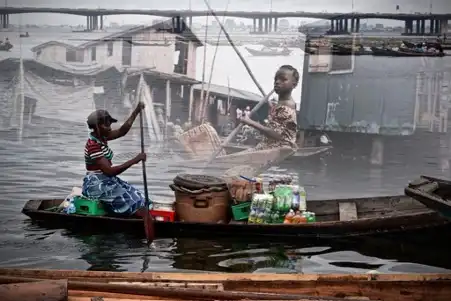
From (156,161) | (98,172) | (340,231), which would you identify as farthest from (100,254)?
(340,231)

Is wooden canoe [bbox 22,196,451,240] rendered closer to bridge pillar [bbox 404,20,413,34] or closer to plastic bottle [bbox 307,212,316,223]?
plastic bottle [bbox 307,212,316,223]

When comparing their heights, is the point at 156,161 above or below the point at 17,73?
below

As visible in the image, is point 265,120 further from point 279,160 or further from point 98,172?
point 98,172

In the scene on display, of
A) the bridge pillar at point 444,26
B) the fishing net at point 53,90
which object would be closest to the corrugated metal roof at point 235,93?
the fishing net at point 53,90

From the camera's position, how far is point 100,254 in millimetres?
→ 7645

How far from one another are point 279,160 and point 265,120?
0.55 meters

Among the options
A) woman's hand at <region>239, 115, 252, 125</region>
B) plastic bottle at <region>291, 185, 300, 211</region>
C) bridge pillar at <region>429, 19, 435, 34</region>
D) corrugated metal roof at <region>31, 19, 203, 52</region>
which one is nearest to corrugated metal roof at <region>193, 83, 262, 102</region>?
woman's hand at <region>239, 115, 252, 125</region>

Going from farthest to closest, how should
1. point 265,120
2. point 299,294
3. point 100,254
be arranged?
1. point 265,120
2. point 100,254
3. point 299,294

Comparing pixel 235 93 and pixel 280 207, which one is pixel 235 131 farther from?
pixel 280 207

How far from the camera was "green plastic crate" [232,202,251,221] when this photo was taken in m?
8.45

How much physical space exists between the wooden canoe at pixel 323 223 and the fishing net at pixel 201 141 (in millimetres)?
1312

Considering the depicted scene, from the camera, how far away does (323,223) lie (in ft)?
25.6

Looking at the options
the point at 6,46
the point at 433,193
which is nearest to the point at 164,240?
the point at 433,193

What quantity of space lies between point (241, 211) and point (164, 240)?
984 mm
